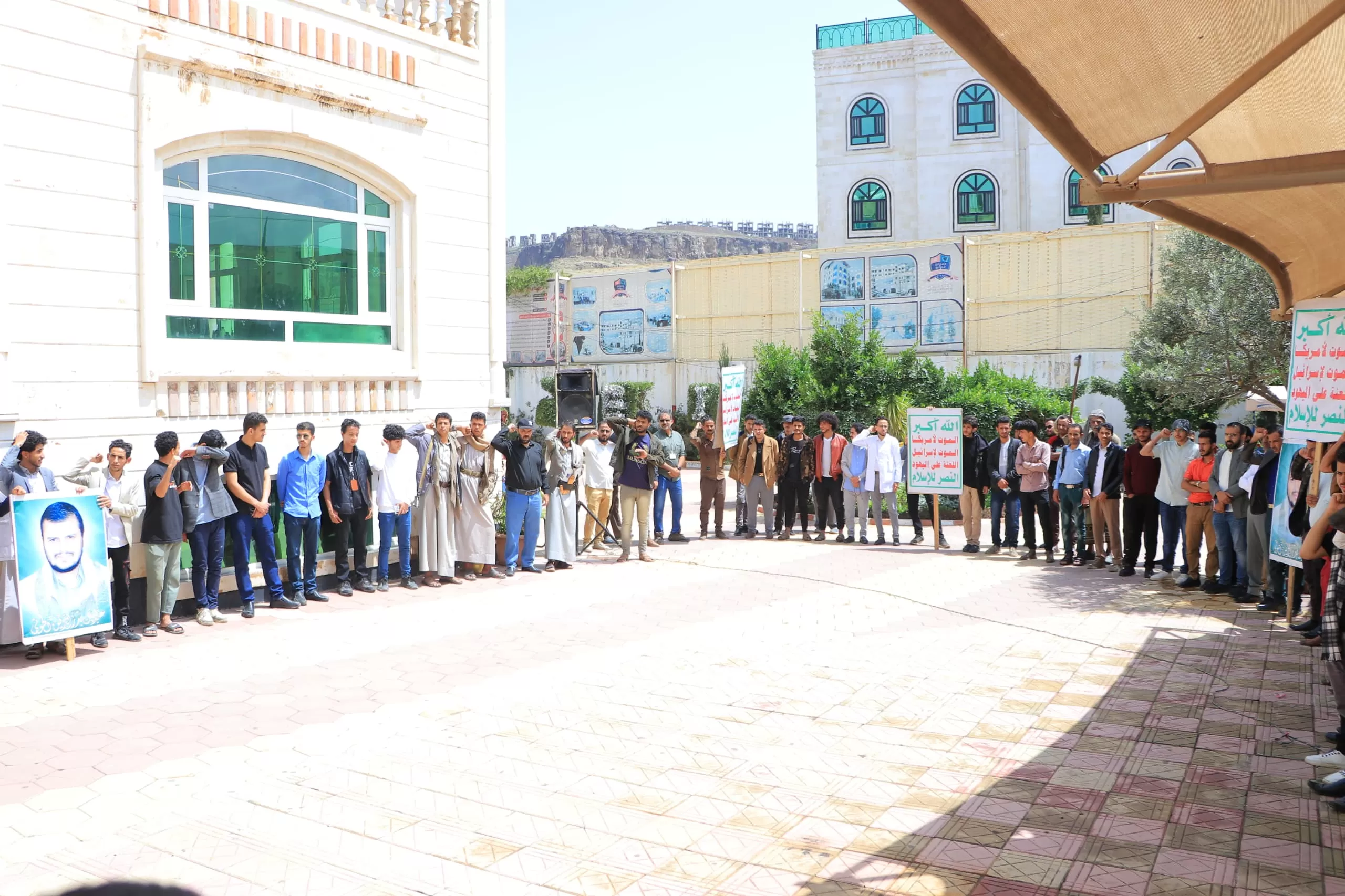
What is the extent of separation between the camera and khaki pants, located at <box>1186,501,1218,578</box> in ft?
35.8

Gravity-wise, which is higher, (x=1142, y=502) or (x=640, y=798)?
(x=1142, y=502)

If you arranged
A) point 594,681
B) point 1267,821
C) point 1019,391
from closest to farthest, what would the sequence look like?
point 1267,821, point 594,681, point 1019,391

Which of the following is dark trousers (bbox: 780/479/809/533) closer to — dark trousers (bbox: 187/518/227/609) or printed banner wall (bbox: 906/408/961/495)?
printed banner wall (bbox: 906/408/961/495)

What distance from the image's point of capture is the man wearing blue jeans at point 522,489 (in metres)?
11.8

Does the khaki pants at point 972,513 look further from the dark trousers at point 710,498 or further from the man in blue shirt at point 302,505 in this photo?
the man in blue shirt at point 302,505

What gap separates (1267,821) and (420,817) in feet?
12.9

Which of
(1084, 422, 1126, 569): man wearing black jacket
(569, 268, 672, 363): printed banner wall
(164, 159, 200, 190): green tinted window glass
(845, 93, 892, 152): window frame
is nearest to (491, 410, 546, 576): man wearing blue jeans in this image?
(164, 159, 200, 190): green tinted window glass

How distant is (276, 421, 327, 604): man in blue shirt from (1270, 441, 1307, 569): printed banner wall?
861 cm

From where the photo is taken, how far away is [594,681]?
7.52 meters

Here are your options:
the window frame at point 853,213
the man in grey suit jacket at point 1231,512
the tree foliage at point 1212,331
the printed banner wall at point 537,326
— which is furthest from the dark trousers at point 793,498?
the window frame at point 853,213

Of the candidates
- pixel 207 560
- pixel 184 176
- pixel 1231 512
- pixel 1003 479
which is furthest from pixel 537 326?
→ pixel 1231 512

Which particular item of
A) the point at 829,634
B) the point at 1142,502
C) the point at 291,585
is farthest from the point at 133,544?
the point at 1142,502

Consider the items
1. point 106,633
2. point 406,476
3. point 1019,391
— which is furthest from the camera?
point 1019,391

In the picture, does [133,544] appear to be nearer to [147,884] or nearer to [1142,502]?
[147,884]
